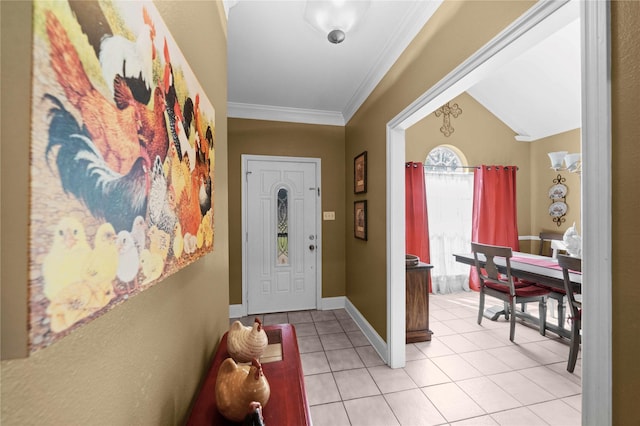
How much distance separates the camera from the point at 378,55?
2.29m

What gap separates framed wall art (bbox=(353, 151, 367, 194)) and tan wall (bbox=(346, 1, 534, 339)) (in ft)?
0.34

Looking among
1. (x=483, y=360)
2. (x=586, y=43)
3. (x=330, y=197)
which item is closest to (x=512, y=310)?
(x=483, y=360)

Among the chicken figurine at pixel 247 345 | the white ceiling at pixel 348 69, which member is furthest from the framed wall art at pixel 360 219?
the chicken figurine at pixel 247 345

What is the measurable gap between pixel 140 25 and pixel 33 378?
618 millimetres

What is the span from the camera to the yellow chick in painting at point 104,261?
38 cm

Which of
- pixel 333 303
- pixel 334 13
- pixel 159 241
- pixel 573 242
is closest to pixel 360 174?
pixel 334 13

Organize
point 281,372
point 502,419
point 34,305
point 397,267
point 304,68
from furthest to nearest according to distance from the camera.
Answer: point 304,68, point 397,267, point 502,419, point 281,372, point 34,305

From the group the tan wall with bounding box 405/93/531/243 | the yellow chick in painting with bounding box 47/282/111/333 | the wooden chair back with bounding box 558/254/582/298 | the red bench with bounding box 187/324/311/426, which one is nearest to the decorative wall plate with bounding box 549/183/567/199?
the tan wall with bounding box 405/93/531/243

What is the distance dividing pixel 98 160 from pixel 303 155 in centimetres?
330

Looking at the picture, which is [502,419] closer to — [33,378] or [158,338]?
[158,338]

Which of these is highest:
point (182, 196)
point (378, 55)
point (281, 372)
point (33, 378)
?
point (378, 55)

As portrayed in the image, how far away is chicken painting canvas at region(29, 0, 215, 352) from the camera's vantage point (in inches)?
11.4

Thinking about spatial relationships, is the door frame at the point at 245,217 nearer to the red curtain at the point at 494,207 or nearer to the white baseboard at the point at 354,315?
the white baseboard at the point at 354,315

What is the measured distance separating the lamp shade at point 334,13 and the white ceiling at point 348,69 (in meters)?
0.30
